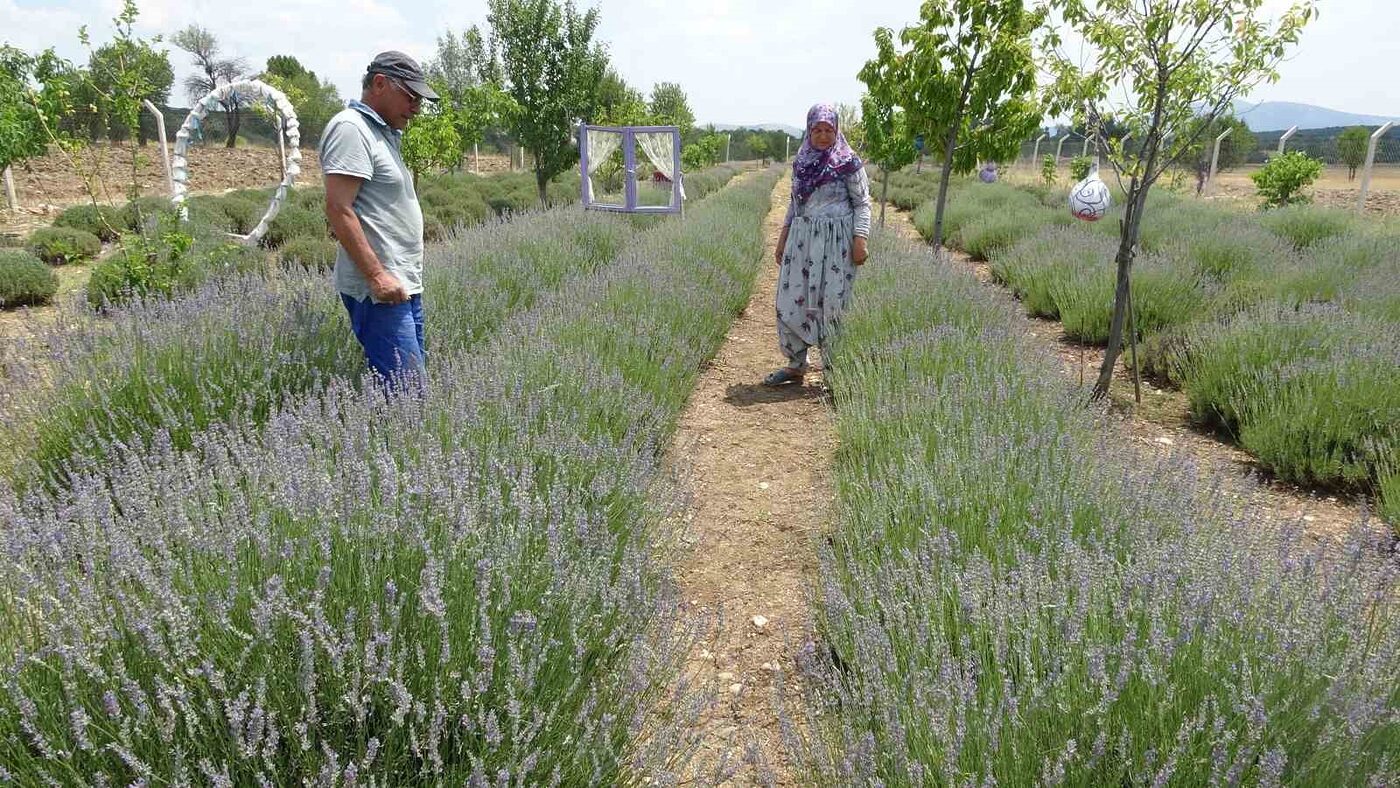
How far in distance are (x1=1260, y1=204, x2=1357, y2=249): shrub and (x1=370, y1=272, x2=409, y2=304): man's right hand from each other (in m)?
9.47

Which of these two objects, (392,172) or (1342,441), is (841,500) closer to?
(392,172)

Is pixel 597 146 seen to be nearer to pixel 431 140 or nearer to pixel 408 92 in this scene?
pixel 431 140

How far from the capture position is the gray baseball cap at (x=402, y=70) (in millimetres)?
2859

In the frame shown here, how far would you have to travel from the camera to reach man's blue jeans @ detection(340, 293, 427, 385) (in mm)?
3025

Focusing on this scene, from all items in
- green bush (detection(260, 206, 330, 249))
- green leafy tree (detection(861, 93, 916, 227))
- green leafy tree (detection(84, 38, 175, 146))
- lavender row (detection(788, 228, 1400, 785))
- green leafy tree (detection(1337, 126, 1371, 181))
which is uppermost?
green leafy tree (detection(1337, 126, 1371, 181))

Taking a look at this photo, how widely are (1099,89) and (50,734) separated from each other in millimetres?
4946

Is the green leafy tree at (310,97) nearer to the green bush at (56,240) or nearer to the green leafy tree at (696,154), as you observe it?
the green leafy tree at (696,154)

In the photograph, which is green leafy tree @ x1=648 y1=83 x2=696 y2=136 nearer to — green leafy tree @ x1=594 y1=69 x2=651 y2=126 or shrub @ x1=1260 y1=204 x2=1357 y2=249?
green leafy tree @ x1=594 y1=69 x2=651 y2=126

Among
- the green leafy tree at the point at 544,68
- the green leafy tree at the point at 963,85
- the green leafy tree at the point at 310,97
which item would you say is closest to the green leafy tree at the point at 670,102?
the green leafy tree at the point at 310,97

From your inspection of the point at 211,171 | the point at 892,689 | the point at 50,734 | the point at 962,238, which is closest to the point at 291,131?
the point at 50,734

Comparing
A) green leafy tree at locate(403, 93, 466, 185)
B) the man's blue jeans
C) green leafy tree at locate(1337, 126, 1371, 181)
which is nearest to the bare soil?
green leafy tree at locate(403, 93, 466, 185)

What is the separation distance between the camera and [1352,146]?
27188 mm

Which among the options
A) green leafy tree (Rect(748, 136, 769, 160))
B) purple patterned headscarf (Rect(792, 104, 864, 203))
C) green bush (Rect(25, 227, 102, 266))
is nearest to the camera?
purple patterned headscarf (Rect(792, 104, 864, 203))

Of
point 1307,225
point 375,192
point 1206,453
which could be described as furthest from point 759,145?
point 375,192
